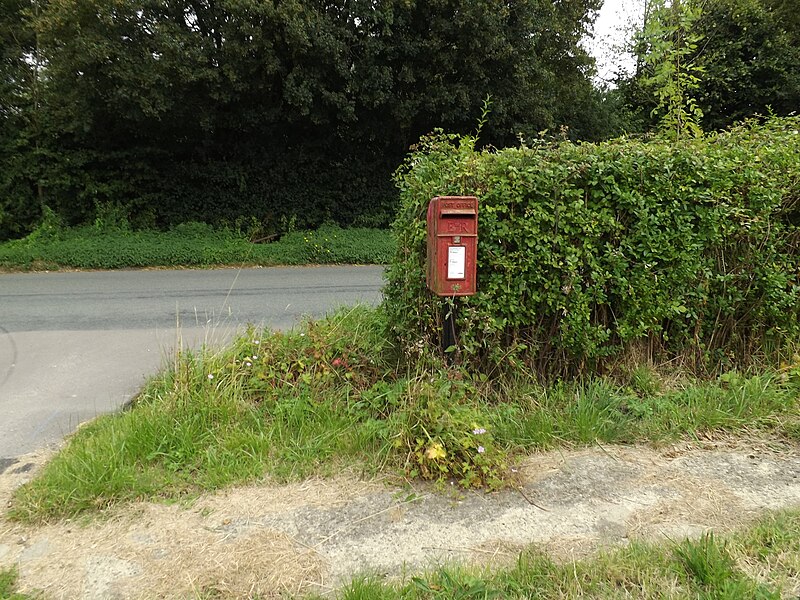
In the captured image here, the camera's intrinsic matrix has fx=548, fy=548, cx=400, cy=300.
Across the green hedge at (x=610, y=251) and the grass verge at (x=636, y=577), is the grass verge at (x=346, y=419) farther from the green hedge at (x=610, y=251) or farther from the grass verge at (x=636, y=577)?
the grass verge at (x=636, y=577)

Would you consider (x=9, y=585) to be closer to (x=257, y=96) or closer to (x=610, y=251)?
(x=610, y=251)

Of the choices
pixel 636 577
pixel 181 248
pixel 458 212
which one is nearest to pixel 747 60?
pixel 181 248

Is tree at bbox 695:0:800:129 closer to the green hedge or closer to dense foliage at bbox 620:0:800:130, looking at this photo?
dense foliage at bbox 620:0:800:130

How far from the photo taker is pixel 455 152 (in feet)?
14.0

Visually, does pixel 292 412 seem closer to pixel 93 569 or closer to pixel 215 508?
pixel 215 508

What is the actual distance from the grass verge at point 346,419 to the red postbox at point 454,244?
574 millimetres

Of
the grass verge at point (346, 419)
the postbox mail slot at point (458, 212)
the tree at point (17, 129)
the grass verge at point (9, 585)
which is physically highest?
the tree at point (17, 129)

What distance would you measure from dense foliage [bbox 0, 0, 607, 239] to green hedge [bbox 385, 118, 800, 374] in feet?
30.9

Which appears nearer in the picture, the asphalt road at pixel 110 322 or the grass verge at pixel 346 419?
the grass verge at pixel 346 419

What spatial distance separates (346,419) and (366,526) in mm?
956

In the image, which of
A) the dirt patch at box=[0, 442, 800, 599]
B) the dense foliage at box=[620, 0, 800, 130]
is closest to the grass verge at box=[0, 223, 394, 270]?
the dense foliage at box=[620, 0, 800, 130]

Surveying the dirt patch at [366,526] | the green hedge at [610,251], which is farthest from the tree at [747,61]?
the dirt patch at [366,526]

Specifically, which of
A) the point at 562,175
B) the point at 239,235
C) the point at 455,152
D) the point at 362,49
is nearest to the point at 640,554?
the point at 562,175

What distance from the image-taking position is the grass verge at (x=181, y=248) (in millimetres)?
12336
